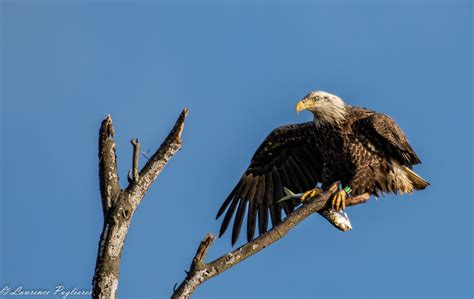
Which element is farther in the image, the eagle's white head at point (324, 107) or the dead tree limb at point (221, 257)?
the eagle's white head at point (324, 107)

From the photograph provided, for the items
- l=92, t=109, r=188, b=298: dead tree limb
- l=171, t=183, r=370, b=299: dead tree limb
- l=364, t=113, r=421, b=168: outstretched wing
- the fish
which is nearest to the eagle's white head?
l=364, t=113, r=421, b=168: outstretched wing

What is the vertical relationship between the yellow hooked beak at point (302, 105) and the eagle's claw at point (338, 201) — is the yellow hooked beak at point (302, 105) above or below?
above

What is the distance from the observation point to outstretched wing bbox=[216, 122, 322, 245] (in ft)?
37.6

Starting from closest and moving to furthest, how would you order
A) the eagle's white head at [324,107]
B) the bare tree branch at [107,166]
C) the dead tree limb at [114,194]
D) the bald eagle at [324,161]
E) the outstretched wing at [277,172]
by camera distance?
1. the dead tree limb at [114,194]
2. the bare tree branch at [107,166]
3. the bald eagle at [324,161]
4. the eagle's white head at [324,107]
5. the outstretched wing at [277,172]

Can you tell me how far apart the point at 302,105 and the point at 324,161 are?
883mm

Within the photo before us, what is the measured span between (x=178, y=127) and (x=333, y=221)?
7.82 ft

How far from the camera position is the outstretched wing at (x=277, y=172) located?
1145cm

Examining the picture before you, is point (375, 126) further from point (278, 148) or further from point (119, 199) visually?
point (119, 199)

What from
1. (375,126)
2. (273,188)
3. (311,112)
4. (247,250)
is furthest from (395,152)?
(247,250)

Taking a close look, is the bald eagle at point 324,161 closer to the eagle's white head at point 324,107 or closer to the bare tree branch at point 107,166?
the eagle's white head at point 324,107

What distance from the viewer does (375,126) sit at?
10234 millimetres

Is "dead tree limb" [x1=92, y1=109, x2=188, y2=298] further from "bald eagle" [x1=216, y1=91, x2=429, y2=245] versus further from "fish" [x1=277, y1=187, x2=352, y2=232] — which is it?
"bald eagle" [x1=216, y1=91, x2=429, y2=245]

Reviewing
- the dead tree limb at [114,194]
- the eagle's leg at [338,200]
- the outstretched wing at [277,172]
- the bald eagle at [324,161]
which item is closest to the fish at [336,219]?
the eagle's leg at [338,200]

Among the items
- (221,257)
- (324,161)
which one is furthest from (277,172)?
(221,257)
